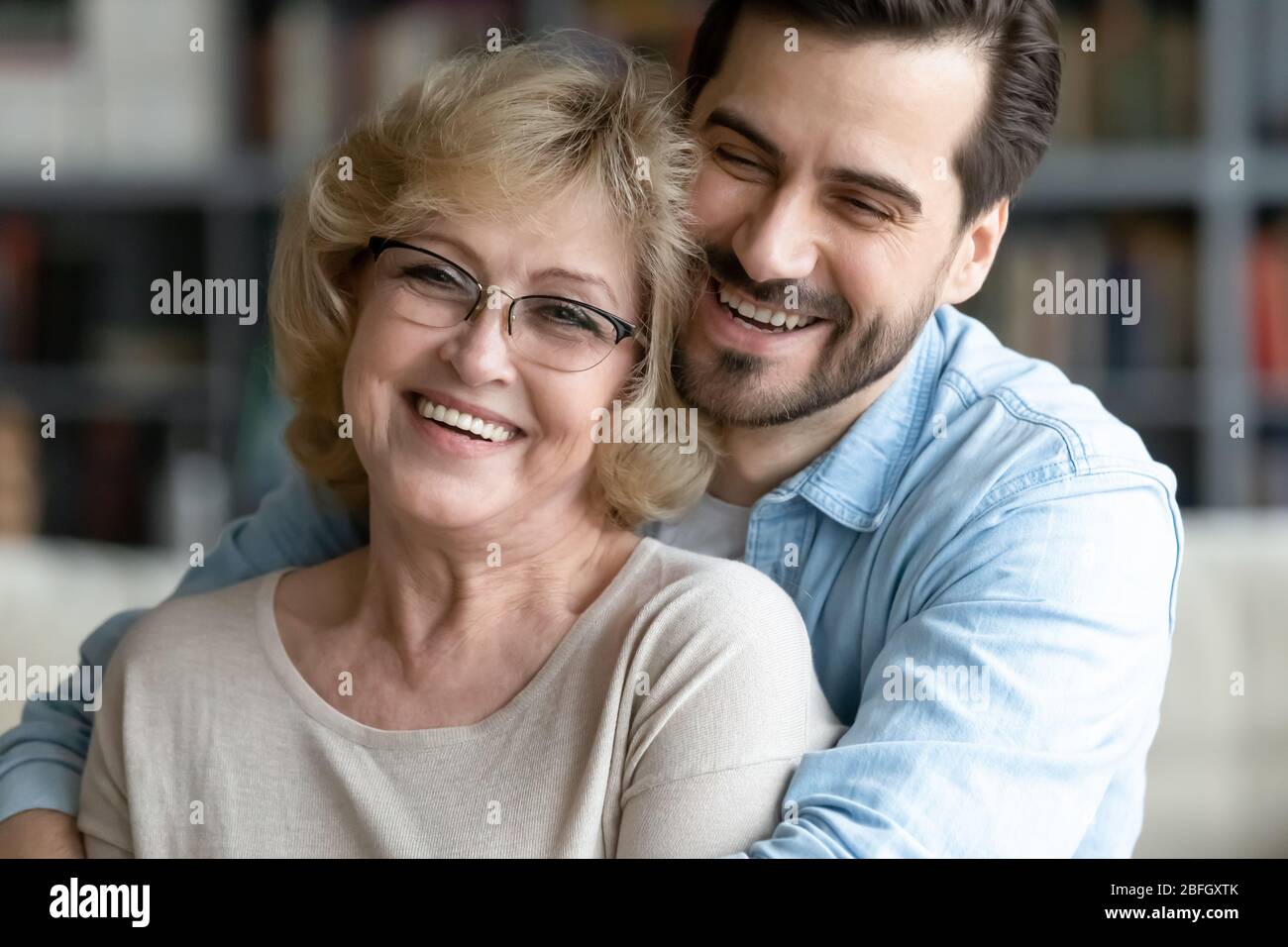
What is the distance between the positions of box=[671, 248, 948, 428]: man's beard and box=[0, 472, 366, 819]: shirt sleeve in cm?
41

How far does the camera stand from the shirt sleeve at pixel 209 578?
1229 millimetres

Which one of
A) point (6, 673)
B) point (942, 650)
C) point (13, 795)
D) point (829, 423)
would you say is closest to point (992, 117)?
point (829, 423)

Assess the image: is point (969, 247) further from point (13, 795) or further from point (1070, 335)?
point (1070, 335)

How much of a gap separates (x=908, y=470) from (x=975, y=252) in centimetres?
24

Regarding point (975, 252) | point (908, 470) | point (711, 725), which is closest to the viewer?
point (711, 725)

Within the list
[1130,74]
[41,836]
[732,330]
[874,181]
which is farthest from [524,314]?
[1130,74]

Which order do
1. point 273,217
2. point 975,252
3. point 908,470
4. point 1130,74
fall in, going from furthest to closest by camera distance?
point 273,217 < point 1130,74 < point 975,252 < point 908,470

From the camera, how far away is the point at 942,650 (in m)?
1.02

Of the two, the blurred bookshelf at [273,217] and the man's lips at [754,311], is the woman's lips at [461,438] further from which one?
the blurred bookshelf at [273,217]

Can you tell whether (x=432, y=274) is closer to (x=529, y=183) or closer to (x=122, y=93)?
(x=529, y=183)

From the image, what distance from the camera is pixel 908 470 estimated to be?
1201 mm

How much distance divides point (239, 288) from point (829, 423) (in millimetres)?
2342

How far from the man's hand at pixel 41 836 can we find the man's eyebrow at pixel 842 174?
0.79m
